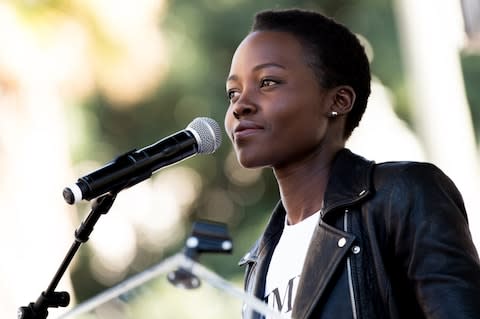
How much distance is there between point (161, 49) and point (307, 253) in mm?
6803

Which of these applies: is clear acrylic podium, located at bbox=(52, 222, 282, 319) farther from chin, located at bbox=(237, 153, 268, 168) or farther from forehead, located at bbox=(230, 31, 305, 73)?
forehead, located at bbox=(230, 31, 305, 73)

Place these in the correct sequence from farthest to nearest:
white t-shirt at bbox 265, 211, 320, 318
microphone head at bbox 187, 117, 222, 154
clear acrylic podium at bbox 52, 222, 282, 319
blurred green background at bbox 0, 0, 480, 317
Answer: blurred green background at bbox 0, 0, 480, 317 → white t-shirt at bbox 265, 211, 320, 318 → microphone head at bbox 187, 117, 222, 154 → clear acrylic podium at bbox 52, 222, 282, 319

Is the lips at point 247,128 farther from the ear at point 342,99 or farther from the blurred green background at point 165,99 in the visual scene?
the blurred green background at point 165,99

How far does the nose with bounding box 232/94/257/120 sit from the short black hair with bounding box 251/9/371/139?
232mm

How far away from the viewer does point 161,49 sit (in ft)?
30.8

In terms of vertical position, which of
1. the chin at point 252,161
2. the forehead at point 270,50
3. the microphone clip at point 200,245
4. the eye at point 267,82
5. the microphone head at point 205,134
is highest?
the forehead at point 270,50

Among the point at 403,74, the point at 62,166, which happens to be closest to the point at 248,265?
the point at 62,166

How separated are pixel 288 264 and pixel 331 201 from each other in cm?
25

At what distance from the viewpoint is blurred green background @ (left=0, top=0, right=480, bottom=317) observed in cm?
873

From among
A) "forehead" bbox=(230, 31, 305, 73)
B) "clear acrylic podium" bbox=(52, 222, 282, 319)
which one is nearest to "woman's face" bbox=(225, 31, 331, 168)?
"forehead" bbox=(230, 31, 305, 73)

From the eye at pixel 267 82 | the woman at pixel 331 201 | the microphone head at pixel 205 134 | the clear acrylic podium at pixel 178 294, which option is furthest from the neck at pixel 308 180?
the clear acrylic podium at pixel 178 294

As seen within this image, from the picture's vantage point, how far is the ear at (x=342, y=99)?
9.87 ft

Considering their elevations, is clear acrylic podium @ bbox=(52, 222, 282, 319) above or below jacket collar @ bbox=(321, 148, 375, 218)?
below

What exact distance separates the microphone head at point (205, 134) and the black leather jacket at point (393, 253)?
34 cm
